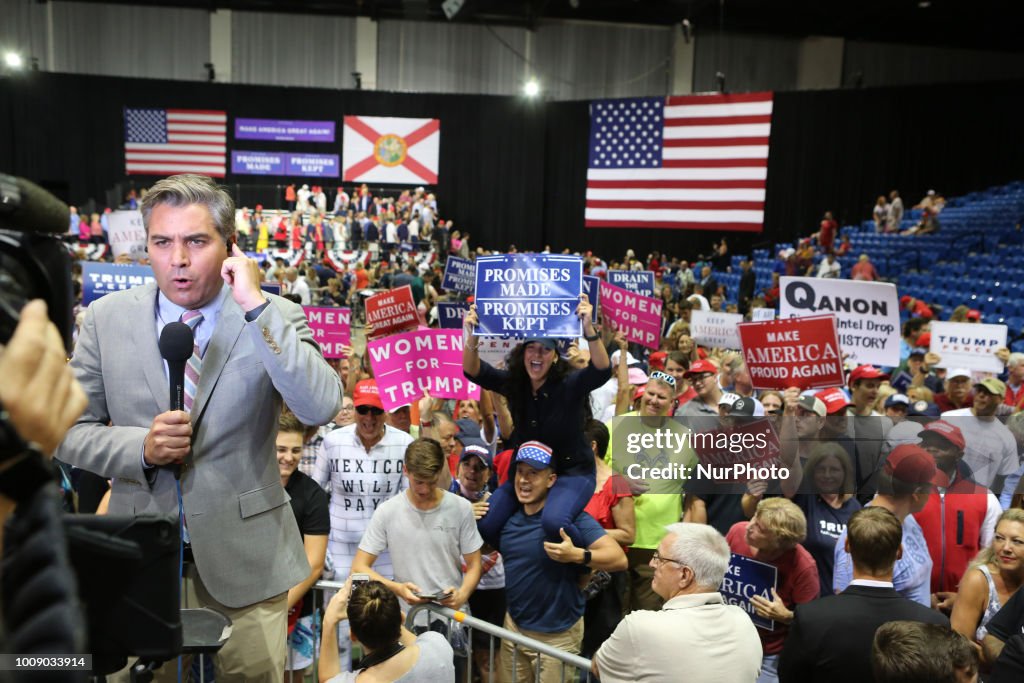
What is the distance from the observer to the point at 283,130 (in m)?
28.8

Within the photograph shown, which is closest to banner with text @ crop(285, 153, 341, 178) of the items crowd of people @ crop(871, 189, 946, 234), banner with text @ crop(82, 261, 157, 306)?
crowd of people @ crop(871, 189, 946, 234)

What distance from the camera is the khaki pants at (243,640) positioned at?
2.02 m

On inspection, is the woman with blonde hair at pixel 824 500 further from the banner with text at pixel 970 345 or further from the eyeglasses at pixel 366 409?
the banner with text at pixel 970 345

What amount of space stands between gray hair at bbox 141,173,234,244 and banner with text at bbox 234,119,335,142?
27980 millimetres

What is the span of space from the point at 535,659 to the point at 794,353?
10.4ft

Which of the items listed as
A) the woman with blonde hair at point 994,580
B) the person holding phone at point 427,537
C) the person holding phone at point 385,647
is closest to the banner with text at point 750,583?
the woman with blonde hair at point 994,580

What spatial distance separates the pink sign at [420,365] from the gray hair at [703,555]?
309cm

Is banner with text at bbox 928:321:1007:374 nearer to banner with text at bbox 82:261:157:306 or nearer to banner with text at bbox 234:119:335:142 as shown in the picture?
banner with text at bbox 82:261:157:306

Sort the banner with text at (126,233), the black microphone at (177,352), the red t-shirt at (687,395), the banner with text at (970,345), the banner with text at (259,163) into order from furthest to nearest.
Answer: the banner with text at (259,163) → the banner with text at (126,233) → the banner with text at (970,345) → the red t-shirt at (687,395) → the black microphone at (177,352)

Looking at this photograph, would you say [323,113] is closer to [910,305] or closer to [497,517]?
[910,305]

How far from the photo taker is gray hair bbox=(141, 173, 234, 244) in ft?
6.32

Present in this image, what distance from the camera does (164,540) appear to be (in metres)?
1.24

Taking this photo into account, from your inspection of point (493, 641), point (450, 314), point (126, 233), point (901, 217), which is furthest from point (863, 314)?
point (901, 217)

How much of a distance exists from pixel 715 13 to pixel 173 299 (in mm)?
27906
